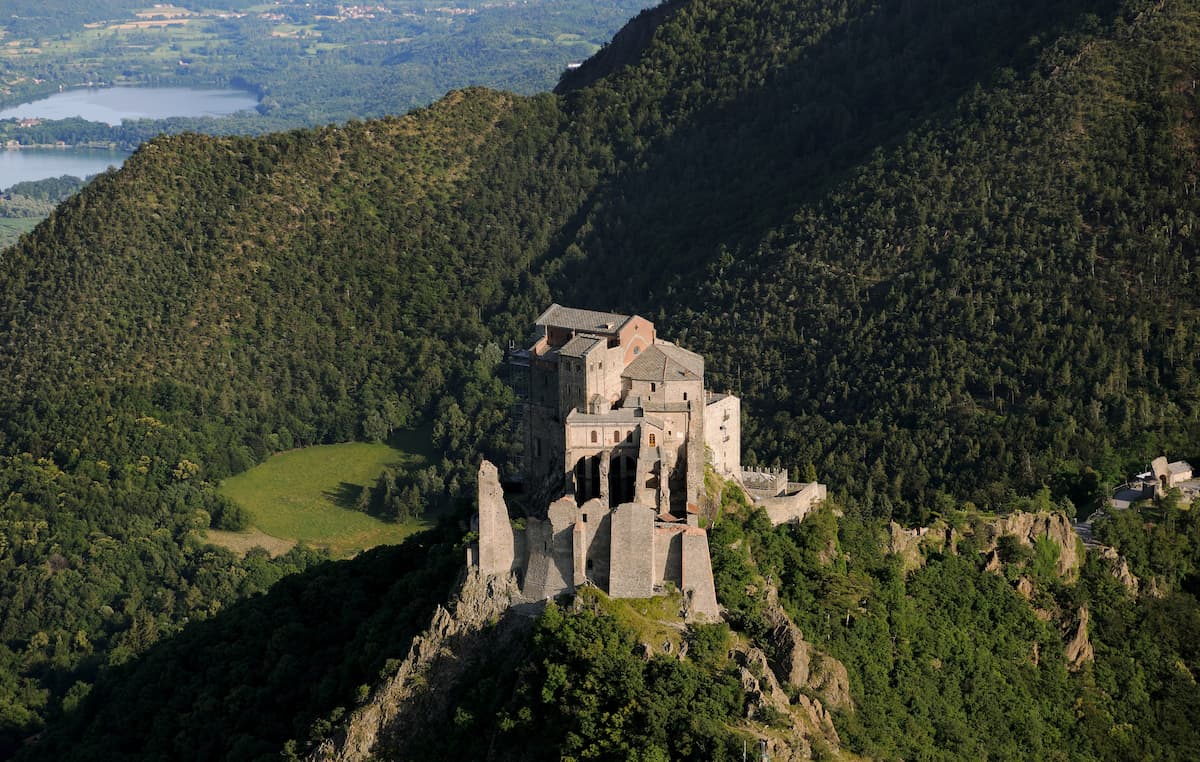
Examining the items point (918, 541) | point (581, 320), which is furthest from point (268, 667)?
point (918, 541)

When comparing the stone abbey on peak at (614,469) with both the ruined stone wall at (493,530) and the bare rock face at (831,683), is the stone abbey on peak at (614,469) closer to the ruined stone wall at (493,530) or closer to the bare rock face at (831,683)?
the ruined stone wall at (493,530)

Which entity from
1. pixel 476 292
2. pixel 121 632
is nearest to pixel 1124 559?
pixel 121 632

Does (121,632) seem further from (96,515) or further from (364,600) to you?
(364,600)

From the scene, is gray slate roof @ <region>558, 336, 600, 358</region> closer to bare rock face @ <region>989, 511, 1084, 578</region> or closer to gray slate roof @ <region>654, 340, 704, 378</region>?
gray slate roof @ <region>654, 340, 704, 378</region>

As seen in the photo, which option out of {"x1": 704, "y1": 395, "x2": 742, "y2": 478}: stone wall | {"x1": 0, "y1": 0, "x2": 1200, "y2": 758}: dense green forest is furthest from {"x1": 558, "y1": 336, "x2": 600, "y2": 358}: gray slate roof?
{"x1": 0, "y1": 0, "x2": 1200, "y2": 758}: dense green forest

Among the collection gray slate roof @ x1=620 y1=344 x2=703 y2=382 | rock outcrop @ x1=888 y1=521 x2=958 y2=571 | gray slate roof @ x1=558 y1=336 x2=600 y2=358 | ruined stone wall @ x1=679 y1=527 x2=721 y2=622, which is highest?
gray slate roof @ x1=558 y1=336 x2=600 y2=358

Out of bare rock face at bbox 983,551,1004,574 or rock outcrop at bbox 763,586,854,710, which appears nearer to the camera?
rock outcrop at bbox 763,586,854,710
